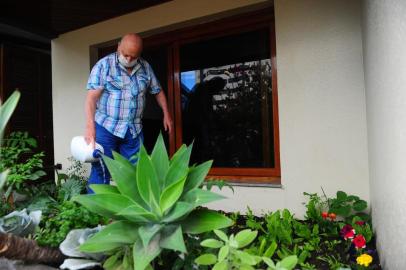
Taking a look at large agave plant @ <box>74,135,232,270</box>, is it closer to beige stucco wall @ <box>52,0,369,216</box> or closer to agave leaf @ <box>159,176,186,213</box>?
agave leaf @ <box>159,176,186,213</box>

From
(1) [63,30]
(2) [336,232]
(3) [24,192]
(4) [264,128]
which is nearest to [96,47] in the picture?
(1) [63,30]

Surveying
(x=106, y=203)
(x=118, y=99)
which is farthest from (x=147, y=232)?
(x=118, y=99)

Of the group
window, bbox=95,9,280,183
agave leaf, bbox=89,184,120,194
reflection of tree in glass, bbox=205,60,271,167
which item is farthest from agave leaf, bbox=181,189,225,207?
reflection of tree in glass, bbox=205,60,271,167

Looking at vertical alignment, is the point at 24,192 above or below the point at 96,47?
below

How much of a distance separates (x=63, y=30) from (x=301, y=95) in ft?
10.6

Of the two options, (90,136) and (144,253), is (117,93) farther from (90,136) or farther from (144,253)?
(144,253)

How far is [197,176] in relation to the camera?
5.08 feet

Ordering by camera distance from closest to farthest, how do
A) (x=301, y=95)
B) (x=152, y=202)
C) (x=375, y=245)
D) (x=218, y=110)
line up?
(x=152, y=202)
(x=375, y=245)
(x=301, y=95)
(x=218, y=110)

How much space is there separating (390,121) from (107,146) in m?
2.18

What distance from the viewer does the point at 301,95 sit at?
117 inches

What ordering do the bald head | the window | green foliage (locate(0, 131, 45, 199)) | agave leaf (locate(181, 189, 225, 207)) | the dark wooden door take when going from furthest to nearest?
the dark wooden door < the window < the bald head < green foliage (locate(0, 131, 45, 199)) < agave leaf (locate(181, 189, 225, 207))

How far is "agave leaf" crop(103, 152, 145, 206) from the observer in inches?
58.5

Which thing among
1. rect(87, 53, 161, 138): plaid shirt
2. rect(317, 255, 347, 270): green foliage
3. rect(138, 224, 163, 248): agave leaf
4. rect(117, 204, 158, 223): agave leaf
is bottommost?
rect(317, 255, 347, 270): green foliage

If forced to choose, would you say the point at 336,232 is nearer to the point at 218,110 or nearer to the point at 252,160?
the point at 252,160
